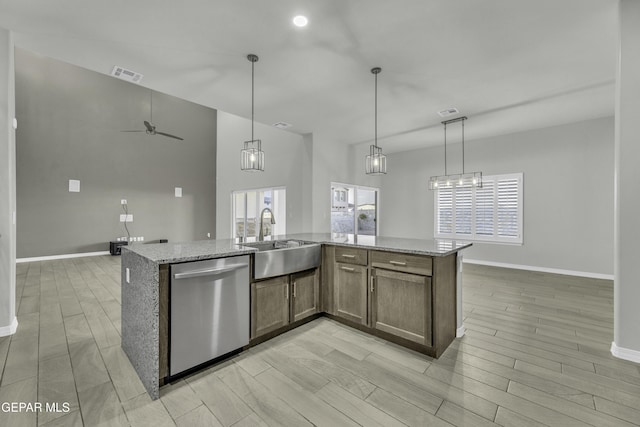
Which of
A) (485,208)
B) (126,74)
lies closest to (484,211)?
(485,208)

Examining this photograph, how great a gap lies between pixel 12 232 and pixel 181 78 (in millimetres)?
2359

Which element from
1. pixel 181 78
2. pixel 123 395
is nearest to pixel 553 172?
pixel 181 78

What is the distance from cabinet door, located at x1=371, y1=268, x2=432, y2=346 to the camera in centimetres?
233

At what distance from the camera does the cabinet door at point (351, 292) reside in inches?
108

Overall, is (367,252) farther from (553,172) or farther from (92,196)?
(92,196)

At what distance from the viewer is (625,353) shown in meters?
2.29

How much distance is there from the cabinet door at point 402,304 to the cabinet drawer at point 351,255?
17 centimetres

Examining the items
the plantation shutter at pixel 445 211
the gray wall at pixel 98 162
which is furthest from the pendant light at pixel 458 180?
the gray wall at pixel 98 162

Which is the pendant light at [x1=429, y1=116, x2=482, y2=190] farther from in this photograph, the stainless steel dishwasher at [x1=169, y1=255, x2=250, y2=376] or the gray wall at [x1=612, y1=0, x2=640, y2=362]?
the stainless steel dishwasher at [x1=169, y1=255, x2=250, y2=376]

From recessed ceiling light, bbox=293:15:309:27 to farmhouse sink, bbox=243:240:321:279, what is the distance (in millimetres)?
2016

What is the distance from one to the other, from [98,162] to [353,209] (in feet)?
21.2

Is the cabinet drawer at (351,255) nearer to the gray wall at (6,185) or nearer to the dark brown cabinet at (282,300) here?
the dark brown cabinet at (282,300)

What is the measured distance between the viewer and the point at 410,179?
7211 millimetres

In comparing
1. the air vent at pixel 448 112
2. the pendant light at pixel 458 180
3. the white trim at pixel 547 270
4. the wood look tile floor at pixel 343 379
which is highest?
the air vent at pixel 448 112
